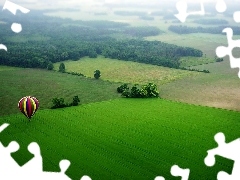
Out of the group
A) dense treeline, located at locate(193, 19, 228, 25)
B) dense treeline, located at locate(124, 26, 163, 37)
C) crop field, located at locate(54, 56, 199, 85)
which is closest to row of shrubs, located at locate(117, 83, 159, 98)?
crop field, located at locate(54, 56, 199, 85)

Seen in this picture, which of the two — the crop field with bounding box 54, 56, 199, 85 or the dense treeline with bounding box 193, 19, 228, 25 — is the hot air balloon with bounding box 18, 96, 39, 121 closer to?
the crop field with bounding box 54, 56, 199, 85

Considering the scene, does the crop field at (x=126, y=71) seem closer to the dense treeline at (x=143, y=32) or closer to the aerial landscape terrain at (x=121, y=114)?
the aerial landscape terrain at (x=121, y=114)

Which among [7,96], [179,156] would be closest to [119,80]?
[7,96]

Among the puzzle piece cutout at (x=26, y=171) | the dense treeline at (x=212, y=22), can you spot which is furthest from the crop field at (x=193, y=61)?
the dense treeline at (x=212, y=22)

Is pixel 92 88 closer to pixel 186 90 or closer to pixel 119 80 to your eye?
pixel 119 80

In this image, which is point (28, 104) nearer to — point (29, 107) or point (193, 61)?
point (29, 107)

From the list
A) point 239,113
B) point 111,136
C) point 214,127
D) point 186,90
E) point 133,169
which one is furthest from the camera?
point 186,90
